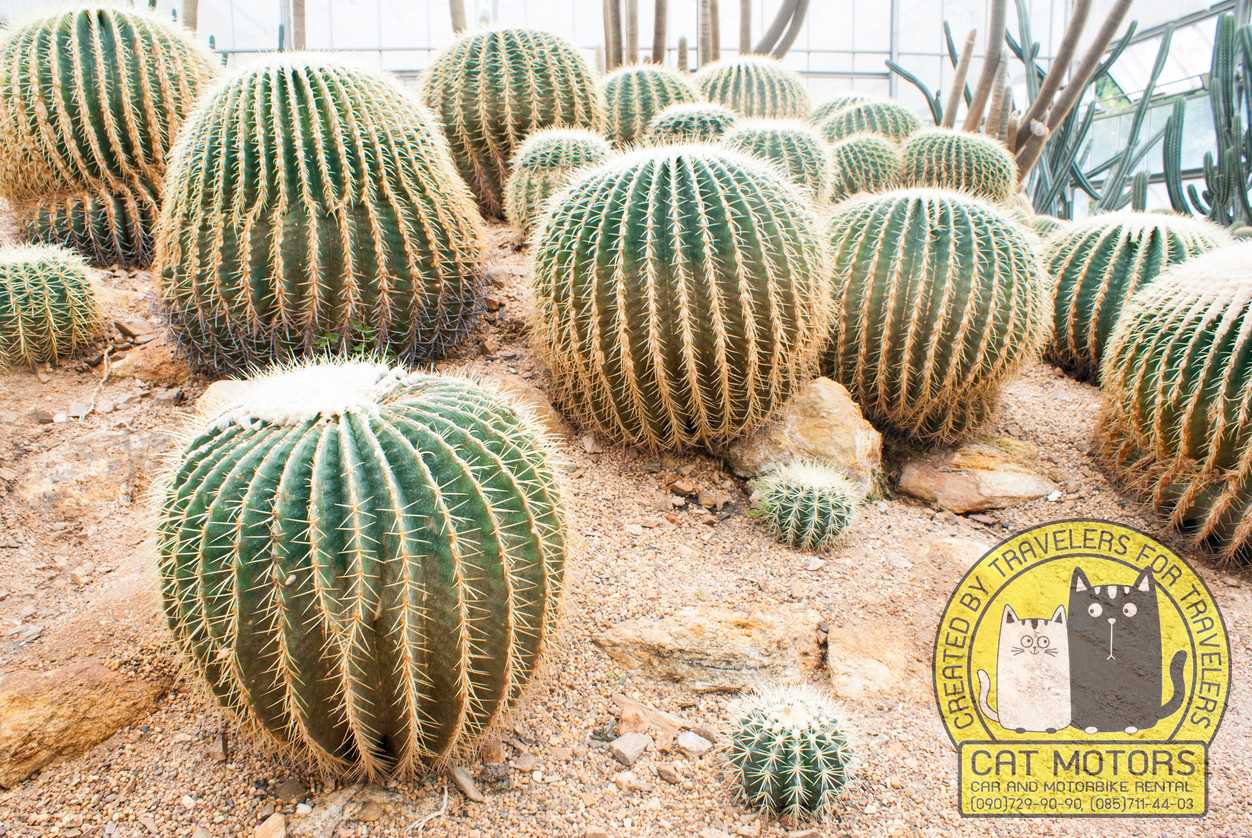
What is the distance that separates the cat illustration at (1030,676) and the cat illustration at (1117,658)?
41 millimetres

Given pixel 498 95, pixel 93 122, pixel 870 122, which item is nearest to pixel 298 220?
pixel 93 122

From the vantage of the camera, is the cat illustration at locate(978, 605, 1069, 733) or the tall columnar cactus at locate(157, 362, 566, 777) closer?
the tall columnar cactus at locate(157, 362, 566, 777)

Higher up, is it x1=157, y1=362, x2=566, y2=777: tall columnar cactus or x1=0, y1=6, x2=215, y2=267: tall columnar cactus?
x1=0, y1=6, x2=215, y2=267: tall columnar cactus

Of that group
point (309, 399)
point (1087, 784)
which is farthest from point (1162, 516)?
point (309, 399)

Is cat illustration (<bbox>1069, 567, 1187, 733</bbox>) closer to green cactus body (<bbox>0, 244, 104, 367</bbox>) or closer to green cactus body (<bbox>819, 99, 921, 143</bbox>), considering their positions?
green cactus body (<bbox>0, 244, 104, 367</bbox>)

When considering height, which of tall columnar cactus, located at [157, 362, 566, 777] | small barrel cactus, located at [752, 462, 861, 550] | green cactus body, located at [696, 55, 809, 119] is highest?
green cactus body, located at [696, 55, 809, 119]

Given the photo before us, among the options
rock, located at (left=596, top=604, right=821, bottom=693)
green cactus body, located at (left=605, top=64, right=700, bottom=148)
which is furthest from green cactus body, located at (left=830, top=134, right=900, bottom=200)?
rock, located at (left=596, top=604, right=821, bottom=693)

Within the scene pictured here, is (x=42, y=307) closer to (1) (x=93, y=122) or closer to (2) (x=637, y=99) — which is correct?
(1) (x=93, y=122)

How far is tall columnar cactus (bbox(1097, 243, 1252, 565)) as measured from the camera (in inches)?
127

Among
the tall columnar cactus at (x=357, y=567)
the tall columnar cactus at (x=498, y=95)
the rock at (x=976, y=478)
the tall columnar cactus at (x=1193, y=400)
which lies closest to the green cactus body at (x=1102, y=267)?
the tall columnar cactus at (x=1193, y=400)

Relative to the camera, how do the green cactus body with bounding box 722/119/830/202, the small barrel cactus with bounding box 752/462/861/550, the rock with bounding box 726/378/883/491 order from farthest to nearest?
the green cactus body with bounding box 722/119/830/202
the rock with bounding box 726/378/883/491
the small barrel cactus with bounding box 752/462/861/550

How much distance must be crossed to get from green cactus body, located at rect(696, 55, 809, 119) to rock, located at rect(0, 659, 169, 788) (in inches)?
215

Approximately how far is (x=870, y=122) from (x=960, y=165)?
1355 millimetres

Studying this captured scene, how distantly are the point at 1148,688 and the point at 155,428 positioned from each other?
11.4 feet
